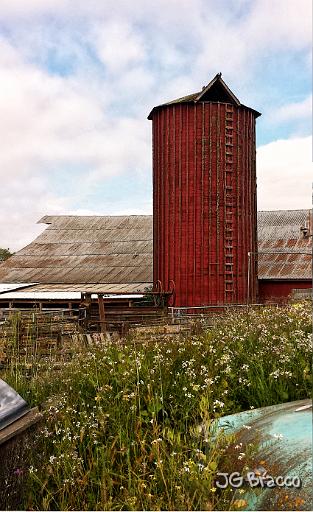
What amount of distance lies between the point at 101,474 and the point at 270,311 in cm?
561

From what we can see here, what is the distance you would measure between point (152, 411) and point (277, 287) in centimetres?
2306

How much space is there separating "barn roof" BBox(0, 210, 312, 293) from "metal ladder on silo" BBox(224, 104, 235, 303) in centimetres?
400

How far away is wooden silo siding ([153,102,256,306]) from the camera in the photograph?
23.2 meters

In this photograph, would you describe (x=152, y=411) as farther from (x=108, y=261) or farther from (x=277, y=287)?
(x=108, y=261)

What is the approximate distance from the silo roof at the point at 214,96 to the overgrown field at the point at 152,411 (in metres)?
18.7

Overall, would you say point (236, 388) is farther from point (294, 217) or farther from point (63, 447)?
point (294, 217)

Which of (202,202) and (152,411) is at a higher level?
(202,202)

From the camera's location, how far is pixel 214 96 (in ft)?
81.6

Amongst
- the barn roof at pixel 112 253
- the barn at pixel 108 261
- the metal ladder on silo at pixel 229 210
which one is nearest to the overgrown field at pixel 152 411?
the metal ladder on silo at pixel 229 210

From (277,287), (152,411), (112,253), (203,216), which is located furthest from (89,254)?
(152,411)

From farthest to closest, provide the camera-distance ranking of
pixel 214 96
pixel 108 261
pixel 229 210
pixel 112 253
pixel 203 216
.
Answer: pixel 112 253 < pixel 108 261 < pixel 214 96 < pixel 229 210 < pixel 203 216

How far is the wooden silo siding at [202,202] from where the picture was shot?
23.2 m

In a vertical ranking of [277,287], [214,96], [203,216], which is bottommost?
[277,287]

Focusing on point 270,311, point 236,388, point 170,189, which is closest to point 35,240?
point 170,189
